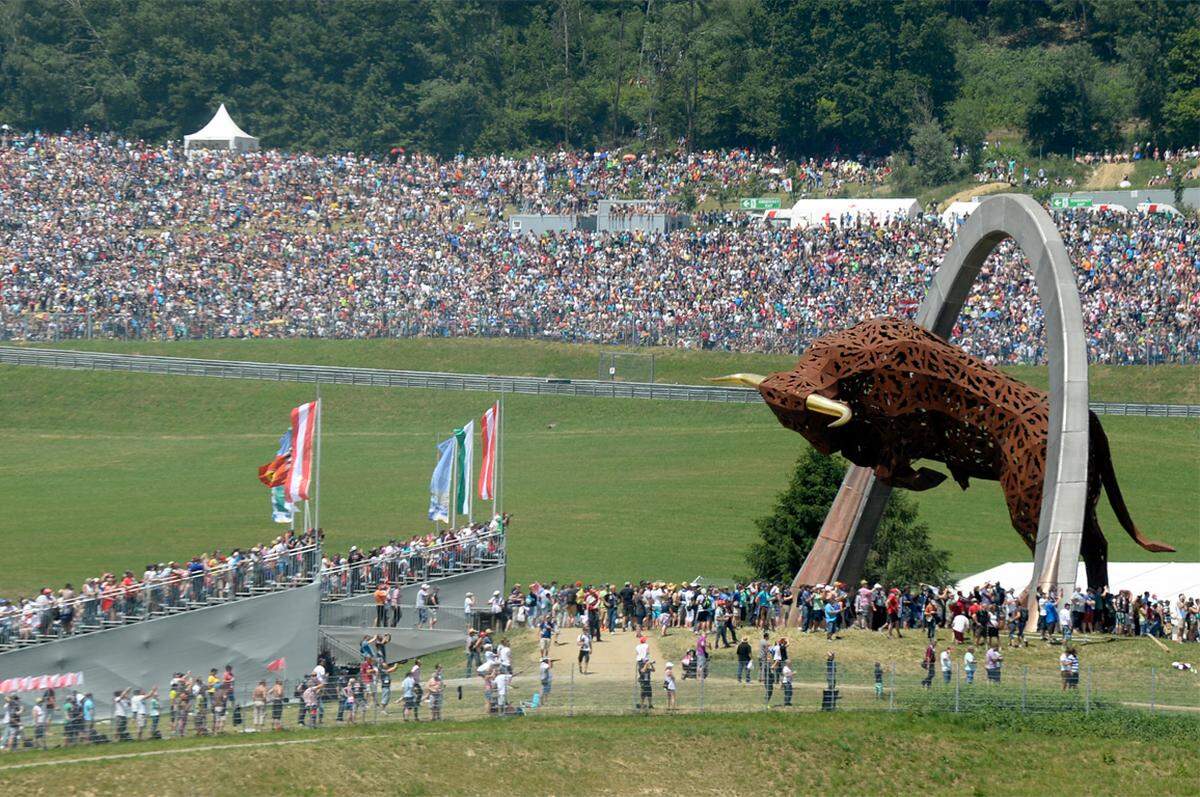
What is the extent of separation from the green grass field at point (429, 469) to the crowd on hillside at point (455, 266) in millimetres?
2152

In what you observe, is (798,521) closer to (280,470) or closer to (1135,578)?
(1135,578)

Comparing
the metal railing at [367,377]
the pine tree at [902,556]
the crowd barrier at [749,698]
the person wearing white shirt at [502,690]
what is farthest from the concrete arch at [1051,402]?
the metal railing at [367,377]

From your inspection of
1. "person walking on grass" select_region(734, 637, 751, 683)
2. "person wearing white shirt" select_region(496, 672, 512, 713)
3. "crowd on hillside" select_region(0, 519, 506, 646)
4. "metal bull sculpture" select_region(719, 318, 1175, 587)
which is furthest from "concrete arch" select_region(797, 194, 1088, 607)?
"person wearing white shirt" select_region(496, 672, 512, 713)

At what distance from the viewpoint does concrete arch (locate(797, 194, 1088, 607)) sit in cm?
3756

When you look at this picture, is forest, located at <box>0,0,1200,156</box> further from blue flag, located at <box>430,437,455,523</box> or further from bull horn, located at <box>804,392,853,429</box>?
bull horn, located at <box>804,392,853,429</box>

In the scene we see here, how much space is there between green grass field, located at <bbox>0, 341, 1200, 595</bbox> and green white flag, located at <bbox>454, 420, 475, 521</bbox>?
137 inches

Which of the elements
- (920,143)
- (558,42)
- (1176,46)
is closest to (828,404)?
(920,143)

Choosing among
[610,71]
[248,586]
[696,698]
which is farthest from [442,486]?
[610,71]

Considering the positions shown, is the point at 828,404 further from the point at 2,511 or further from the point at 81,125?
the point at 81,125

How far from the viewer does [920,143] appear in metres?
101

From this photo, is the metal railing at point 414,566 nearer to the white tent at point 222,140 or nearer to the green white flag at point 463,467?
the green white flag at point 463,467

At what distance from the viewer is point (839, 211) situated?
297ft

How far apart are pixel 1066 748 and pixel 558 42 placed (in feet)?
306

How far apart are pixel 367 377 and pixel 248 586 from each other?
3166 centimetres
